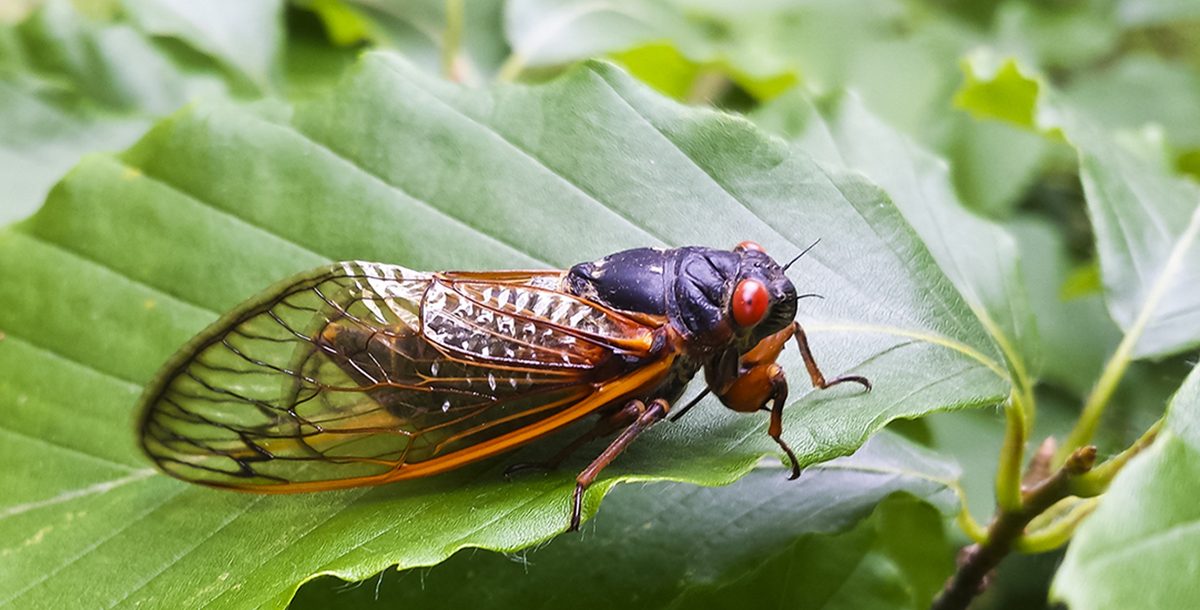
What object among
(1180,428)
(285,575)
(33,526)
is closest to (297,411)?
(285,575)

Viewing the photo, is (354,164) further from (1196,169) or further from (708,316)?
(1196,169)

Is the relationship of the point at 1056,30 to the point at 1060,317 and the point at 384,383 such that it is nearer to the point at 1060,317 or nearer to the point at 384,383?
the point at 1060,317

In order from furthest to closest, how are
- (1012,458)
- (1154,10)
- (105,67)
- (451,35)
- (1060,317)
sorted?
(1154,10) < (1060,317) < (451,35) < (105,67) < (1012,458)

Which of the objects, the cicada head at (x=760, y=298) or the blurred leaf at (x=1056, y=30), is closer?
the cicada head at (x=760, y=298)

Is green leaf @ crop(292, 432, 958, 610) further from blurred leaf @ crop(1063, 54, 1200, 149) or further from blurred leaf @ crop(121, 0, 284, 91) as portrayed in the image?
blurred leaf @ crop(1063, 54, 1200, 149)

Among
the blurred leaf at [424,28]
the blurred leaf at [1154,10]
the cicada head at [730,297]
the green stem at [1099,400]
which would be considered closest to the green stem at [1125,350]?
the green stem at [1099,400]

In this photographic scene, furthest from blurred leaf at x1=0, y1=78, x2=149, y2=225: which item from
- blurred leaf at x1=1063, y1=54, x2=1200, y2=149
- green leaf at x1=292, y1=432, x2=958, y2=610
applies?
blurred leaf at x1=1063, y1=54, x2=1200, y2=149

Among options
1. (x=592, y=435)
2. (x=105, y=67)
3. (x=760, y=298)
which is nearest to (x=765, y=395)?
(x=760, y=298)

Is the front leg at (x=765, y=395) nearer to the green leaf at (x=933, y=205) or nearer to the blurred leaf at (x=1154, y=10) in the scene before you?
the green leaf at (x=933, y=205)
